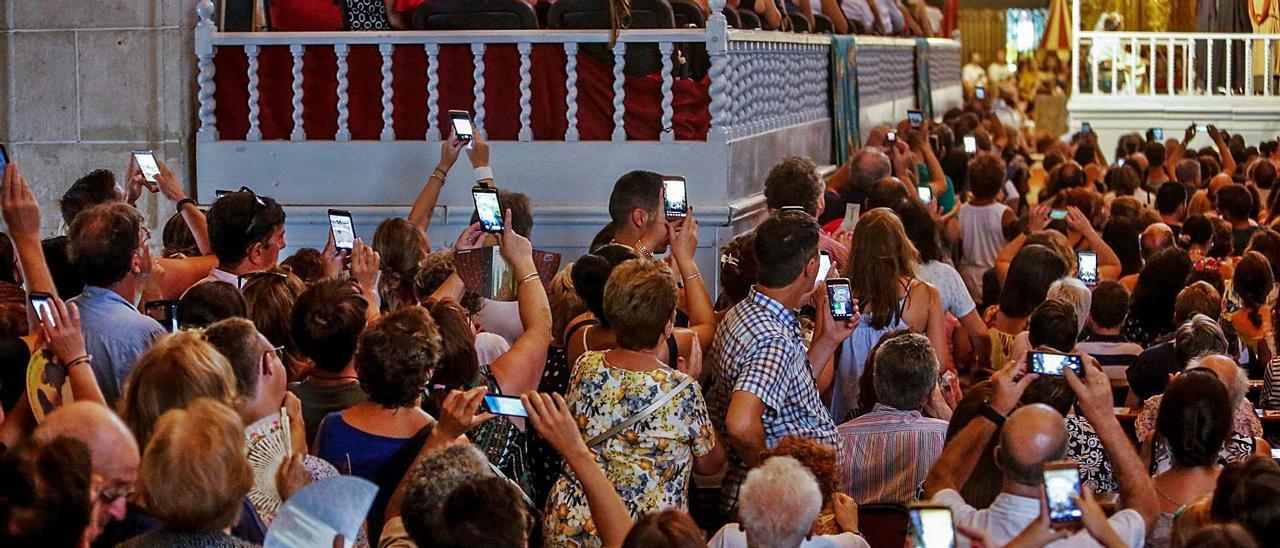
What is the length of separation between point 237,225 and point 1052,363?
2.38m

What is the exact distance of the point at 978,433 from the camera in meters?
3.90

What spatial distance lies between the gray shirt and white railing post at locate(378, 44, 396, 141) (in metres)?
3.82

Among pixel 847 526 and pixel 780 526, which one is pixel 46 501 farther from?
pixel 847 526

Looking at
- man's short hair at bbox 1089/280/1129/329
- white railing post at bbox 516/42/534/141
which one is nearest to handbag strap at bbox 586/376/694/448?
man's short hair at bbox 1089/280/1129/329

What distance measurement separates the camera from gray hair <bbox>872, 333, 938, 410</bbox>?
14.1 feet

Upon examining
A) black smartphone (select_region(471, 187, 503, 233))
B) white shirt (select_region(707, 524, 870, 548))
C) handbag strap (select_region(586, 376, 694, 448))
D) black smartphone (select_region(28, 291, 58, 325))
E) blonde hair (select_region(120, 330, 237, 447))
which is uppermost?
black smartphone (select_region(471, 187, 503, 233))

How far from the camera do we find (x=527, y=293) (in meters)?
4.25

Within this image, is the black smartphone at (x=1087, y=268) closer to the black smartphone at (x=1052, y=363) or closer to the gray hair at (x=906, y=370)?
the gray hair at (x=906, y=370)

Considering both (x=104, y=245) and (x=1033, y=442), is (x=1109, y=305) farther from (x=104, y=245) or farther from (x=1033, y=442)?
(x=104, y=245)

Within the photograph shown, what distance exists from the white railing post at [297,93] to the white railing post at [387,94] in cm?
38

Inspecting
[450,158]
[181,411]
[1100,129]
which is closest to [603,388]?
[181,411]

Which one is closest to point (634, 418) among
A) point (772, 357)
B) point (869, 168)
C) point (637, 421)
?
point (637, 421)

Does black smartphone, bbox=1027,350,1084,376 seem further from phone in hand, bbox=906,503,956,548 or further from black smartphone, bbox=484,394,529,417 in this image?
black smartphone, bbox=484,394,529,417

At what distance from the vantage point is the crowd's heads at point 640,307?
3801mm
